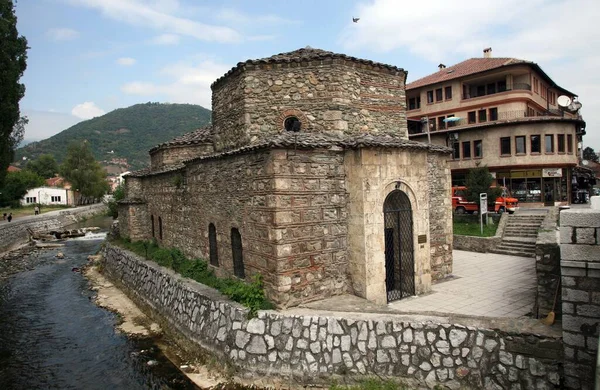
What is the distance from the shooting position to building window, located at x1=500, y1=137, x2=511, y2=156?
2690cm

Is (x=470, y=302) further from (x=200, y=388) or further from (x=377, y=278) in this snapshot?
(x=200, y=388)

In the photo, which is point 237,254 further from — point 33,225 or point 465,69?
point 33,225

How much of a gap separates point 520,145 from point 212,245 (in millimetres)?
23514

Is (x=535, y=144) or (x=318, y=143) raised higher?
(x=535, y=144)

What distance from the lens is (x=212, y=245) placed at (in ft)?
→ 38.9

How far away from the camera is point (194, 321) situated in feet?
33.0

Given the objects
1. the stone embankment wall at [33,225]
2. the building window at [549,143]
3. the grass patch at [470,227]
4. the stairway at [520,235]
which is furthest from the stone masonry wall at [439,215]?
the stone embankment wall at [33,225]

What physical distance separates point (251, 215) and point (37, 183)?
64.7 metres

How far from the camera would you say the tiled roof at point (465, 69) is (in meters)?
28.7

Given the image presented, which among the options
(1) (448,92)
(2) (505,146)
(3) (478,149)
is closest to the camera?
(2) (505,146)

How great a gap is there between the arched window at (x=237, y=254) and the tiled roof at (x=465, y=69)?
85.0 ft

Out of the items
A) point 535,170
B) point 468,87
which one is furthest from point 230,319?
point 468,87

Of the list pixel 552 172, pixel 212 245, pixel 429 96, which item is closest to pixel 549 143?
pixel 552 172

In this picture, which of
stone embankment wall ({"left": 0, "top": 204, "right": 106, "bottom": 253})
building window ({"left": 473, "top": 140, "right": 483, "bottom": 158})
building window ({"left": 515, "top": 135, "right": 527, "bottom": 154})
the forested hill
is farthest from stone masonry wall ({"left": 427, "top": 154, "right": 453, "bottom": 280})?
the forested hill
